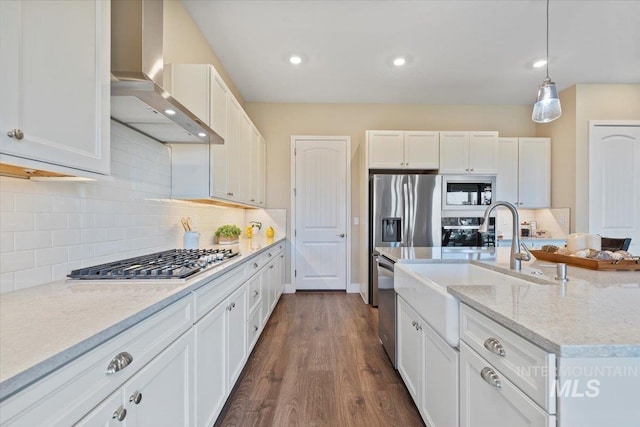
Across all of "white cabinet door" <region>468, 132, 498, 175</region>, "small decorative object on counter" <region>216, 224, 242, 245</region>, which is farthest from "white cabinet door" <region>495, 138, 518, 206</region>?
"small decorative object on counter" <region>216, 224, 242, 245</region>

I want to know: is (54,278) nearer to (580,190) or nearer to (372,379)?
(372,379)

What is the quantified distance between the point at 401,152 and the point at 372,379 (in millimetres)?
2763

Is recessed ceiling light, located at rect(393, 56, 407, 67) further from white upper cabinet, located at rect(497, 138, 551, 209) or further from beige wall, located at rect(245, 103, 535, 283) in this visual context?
white upper cabinet, located at rect(497, 138, 551, 209)

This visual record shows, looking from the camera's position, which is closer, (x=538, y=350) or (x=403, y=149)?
(x=538, y=350)

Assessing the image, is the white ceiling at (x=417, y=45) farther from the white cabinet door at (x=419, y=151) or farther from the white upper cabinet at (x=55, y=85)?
the white upper cabinet at (x=55, y=85)

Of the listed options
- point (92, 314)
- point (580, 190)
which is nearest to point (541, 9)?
point (580, 190)

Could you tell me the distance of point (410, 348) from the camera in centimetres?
166

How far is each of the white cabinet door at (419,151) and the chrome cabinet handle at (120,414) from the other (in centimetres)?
360

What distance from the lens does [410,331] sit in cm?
166

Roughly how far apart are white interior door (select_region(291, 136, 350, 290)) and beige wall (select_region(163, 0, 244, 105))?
1782 mm

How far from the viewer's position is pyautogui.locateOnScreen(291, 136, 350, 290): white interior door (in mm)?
4148

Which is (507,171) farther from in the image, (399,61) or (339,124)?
(339,124)

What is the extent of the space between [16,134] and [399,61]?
3.27 meters

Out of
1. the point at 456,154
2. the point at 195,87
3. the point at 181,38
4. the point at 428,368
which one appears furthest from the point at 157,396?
the point at 456,154
